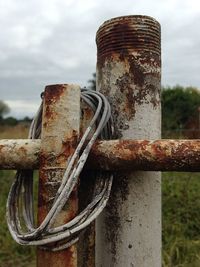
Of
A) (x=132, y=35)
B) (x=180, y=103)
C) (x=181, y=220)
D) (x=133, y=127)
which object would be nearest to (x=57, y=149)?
(x=133, y=127)

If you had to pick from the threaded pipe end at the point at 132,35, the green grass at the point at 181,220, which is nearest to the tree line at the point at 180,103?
the green grass at the point at 181,220

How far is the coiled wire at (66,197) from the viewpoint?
81cm

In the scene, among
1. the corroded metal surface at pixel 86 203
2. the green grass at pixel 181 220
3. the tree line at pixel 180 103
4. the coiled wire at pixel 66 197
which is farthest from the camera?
the tree line at pixel 180 103

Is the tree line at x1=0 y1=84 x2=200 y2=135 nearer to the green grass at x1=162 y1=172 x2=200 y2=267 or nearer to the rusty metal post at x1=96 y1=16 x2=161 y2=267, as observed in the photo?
the green grass at x1=162 y1=172 x2=200 y2=267

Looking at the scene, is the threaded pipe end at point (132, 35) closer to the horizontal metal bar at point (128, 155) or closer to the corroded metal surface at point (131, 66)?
the corroded metal surface at point (131, 66)

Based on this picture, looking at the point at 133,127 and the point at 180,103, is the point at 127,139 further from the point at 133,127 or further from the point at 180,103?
the point at 180,103

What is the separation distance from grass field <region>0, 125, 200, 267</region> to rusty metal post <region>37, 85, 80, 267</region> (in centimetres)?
250

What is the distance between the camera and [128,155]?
860 millimetres

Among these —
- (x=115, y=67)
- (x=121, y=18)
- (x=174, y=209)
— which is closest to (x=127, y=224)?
(x=115, y=67)

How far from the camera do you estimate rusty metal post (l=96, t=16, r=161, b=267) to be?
990 millimetres

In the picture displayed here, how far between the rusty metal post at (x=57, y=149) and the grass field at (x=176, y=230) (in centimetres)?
250

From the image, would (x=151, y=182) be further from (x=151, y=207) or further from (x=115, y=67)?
(x=115, y=67)

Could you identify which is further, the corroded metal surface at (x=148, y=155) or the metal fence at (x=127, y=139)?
the metal fence at (x=127, y=139)

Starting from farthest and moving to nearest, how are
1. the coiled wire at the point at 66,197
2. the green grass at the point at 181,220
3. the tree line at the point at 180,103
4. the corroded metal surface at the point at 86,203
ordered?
the tree line at the point at 180,103, the green grass at the point at 181,220, the corroded metal surface at the point at 86,203, the coiled wire at the point at 66,197
